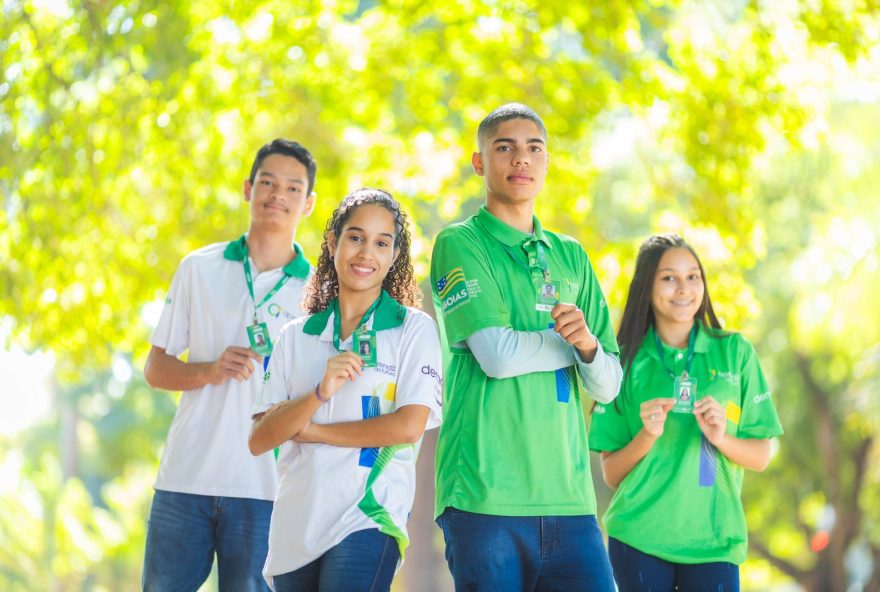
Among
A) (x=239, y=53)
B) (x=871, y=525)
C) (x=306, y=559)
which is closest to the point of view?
(x=306, y=559)

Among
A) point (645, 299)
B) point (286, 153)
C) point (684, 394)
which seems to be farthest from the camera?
point (286, 153)

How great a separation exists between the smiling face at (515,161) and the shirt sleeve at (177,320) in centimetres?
137

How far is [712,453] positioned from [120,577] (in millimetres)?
19132

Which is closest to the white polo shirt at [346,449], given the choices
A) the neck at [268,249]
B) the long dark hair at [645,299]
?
the neck at [268,249]

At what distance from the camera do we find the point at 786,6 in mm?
8258

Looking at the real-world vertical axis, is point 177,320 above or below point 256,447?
above

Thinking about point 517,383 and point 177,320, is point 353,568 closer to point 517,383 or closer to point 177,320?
point 517,383

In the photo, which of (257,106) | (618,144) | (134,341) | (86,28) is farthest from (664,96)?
(618,144)

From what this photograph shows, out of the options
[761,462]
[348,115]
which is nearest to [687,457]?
[761,462]

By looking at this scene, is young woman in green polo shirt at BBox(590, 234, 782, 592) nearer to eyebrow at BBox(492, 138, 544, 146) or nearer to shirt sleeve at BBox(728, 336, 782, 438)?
shirt sleeve at BBox(728, 336, 782, 438)

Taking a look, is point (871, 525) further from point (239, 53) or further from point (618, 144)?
point (239, 53)

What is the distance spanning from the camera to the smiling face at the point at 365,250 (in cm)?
351

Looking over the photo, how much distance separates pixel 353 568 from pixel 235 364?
3.76 ft

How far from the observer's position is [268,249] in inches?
177
